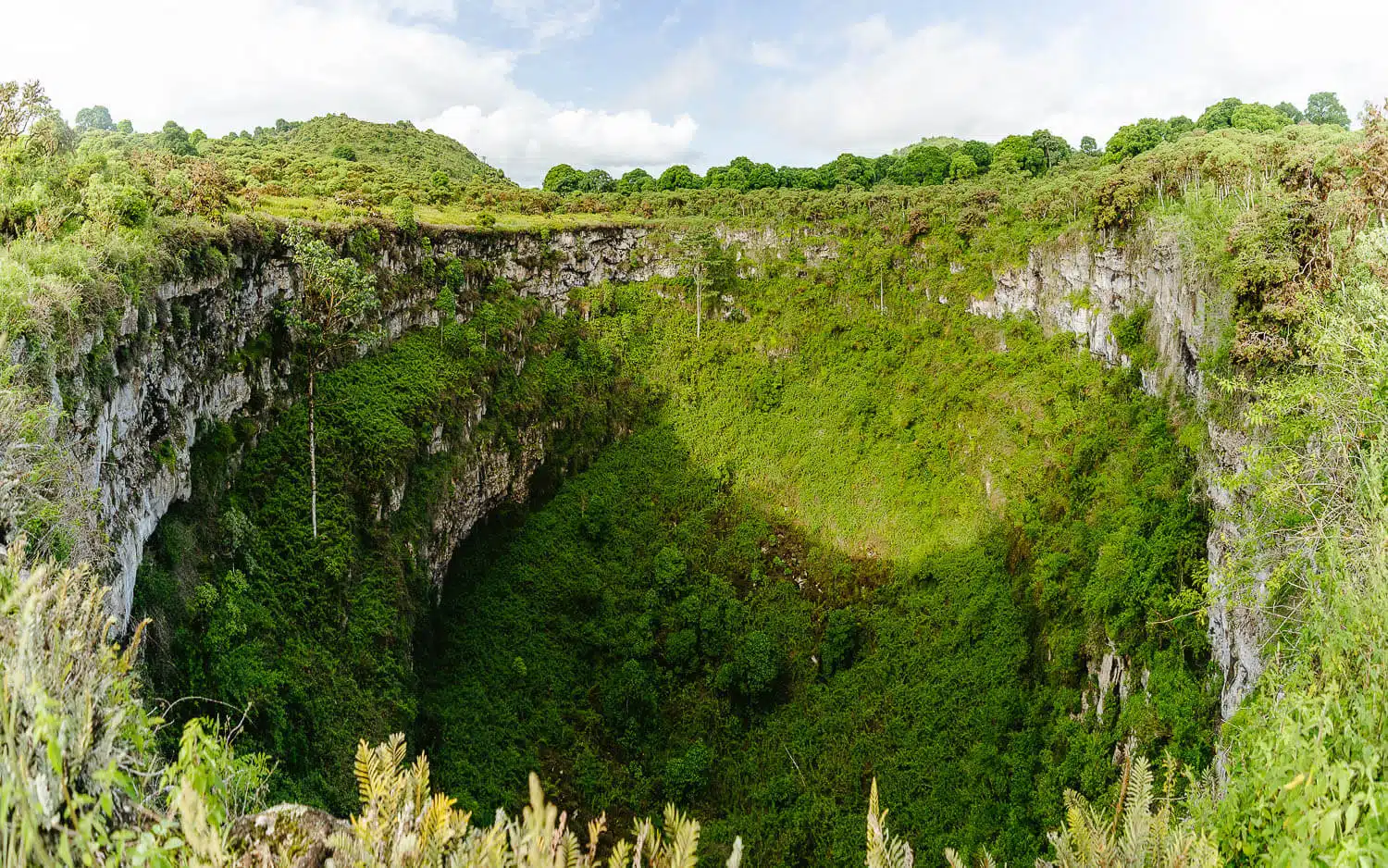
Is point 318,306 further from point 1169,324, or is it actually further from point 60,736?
point 1169,324

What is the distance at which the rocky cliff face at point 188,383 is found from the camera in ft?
40.6

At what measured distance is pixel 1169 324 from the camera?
85.8 ft

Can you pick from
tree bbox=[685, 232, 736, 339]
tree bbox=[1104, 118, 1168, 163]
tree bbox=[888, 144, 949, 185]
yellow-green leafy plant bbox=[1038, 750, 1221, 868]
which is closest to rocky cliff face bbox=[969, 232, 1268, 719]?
yellow-green leafy plant bbox=[1038, 750, 1221, 868]

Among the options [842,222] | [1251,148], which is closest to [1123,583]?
[1251,148]

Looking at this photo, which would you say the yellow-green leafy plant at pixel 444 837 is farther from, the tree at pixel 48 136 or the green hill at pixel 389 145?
the green hill at pixel 389 145

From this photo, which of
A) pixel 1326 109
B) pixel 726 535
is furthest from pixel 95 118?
pixel 1326 109

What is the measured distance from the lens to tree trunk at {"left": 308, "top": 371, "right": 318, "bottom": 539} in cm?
2142

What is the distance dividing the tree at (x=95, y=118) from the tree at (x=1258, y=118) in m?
88.0

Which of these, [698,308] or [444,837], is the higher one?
[698,308]

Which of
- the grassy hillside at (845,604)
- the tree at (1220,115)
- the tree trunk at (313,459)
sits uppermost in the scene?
the tree at (1220,115)

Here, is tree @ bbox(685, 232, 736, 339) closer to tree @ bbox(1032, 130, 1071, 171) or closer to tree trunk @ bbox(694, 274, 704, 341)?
tree trunk @ bbox(694, 274, 704, 341)

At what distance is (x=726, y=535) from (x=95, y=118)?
234ft

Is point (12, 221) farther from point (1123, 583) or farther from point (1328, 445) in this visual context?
point (1123, 583)

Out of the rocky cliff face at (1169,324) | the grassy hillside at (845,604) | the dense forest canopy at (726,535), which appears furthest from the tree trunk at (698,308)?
the rocky cliff face at (1169,324)
